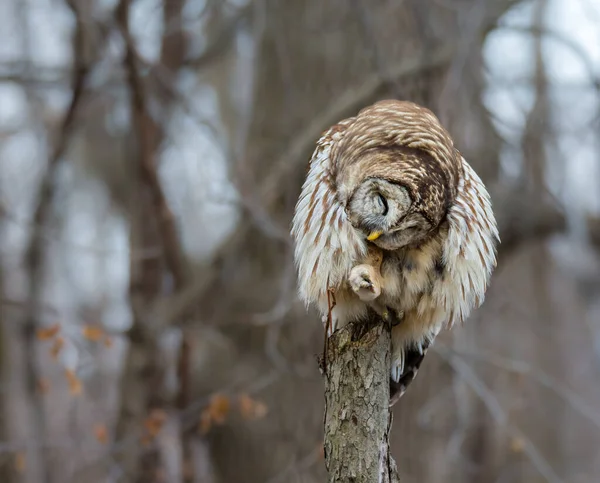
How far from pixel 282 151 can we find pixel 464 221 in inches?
153

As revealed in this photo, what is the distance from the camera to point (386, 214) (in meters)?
2.56

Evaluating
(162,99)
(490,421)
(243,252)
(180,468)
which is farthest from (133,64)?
(490,421)

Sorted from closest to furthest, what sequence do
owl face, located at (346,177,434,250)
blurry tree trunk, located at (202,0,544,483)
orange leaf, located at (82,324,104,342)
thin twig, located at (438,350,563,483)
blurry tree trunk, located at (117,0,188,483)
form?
owl face, located at (346,177,434,250), thin twig, located at (438,350,563,483), orange leaf, located at (82,324,104,342), blurry tree trunk, located at (202,0,544,483), blurry tree trunk, located at (117,0,188,483)

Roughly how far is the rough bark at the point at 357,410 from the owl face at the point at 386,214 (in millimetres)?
357

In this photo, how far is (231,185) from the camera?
5188 mm

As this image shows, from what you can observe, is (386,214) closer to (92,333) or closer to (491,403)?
(491,403)

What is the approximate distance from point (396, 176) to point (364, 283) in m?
0.41

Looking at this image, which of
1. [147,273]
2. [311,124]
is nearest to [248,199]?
[311,124]

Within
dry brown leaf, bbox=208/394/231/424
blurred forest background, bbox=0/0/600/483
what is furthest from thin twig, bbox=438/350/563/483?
dry brown leaf, bbox=208/394/231/424

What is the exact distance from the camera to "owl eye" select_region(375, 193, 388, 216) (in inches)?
101

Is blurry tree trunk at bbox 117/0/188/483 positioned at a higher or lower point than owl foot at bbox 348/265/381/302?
lower

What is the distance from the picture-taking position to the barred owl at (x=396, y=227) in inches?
103

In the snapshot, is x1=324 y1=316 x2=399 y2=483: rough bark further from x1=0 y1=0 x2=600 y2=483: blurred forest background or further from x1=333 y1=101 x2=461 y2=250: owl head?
x1=0 y1=0 x2=600 y2=483: blurred forest background

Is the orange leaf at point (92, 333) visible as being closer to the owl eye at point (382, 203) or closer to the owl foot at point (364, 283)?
the owl foot at point (364, 283)
